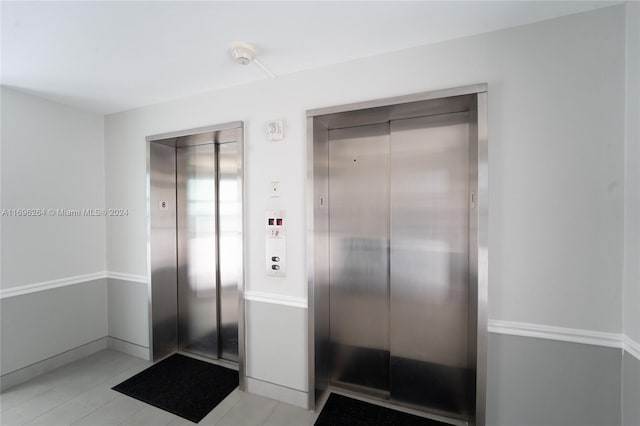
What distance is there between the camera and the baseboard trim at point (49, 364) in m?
2.33

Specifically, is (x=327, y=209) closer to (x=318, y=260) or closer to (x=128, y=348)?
(x=318, y=260)

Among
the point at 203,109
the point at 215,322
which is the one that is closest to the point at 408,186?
the point at 203,109

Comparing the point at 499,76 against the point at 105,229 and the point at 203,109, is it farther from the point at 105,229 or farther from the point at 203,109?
the point at 105,229

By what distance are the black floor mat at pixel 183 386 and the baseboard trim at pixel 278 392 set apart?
23 cm

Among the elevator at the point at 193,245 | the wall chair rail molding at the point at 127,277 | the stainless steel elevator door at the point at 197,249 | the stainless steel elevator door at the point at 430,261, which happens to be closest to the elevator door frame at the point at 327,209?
the stainless steel elevator door at the point at 430,261

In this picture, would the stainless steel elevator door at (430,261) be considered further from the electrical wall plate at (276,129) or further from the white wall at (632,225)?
the electrical wall plate at (276,129)

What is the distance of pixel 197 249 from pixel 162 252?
1.14 feet

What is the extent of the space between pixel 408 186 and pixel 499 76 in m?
0.87

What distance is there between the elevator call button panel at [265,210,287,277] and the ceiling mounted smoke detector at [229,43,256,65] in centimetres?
111

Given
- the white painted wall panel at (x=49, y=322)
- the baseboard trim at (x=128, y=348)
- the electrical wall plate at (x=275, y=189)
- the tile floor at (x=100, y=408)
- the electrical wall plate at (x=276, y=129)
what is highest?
the electrical wall plate at (x=276, y=129)

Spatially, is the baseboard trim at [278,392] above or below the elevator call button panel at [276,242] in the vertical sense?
below

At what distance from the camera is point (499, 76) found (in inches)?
63.2

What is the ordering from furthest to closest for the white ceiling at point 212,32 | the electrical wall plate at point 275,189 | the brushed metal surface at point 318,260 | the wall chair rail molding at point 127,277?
the wall chair rail molding at point 127,277
the electrical wall plate at point 275,189
the brushed metal surface at point 318,260
the white ceiling at point 212,32

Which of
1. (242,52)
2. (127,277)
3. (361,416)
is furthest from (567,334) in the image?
(127,277)
